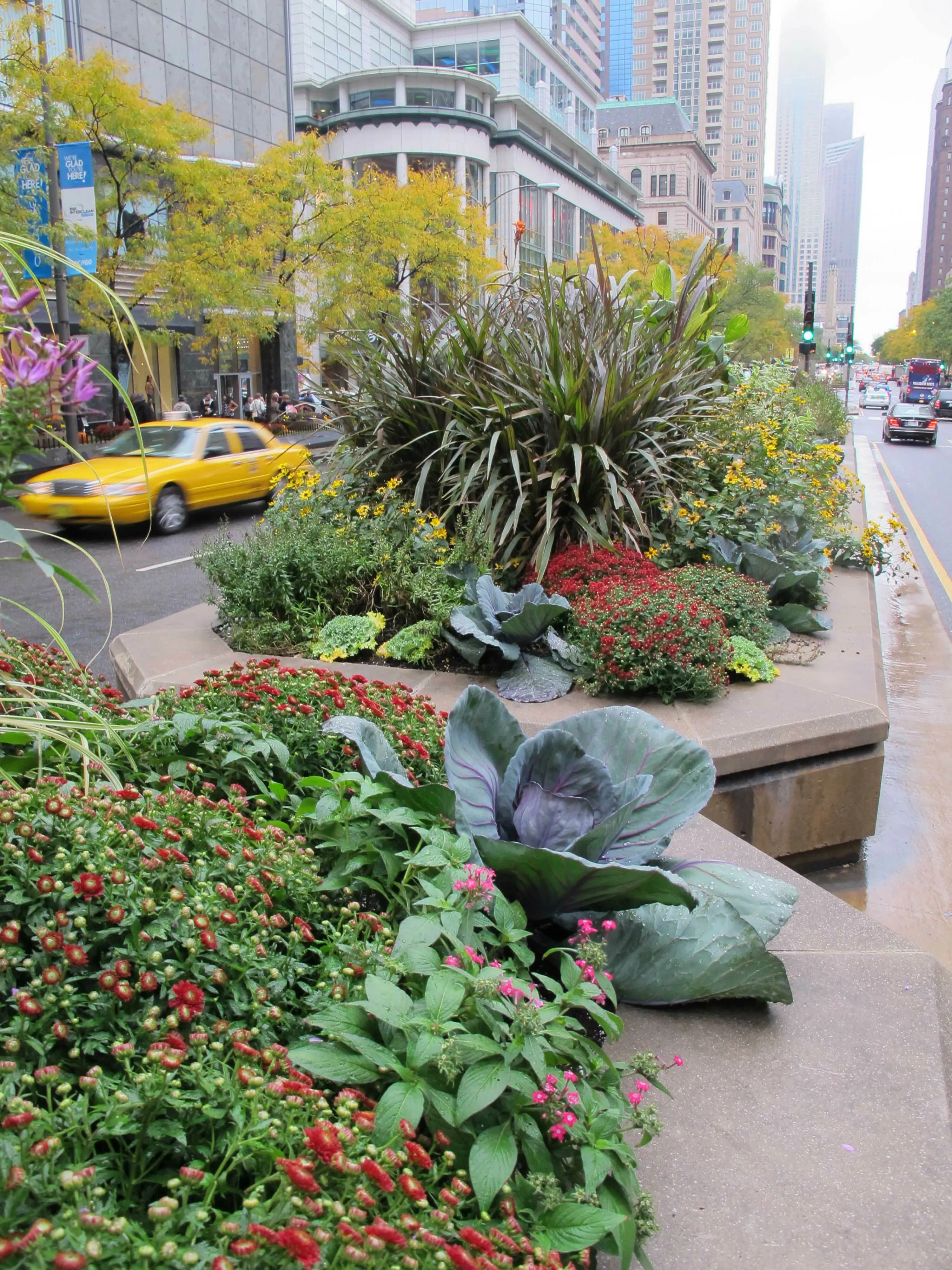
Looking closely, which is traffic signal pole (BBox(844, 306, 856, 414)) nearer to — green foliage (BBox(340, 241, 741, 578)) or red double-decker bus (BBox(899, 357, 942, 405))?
red double-decker bus (BBox(899, 357, 942, 405))

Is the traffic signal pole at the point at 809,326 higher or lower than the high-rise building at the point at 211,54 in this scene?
lower

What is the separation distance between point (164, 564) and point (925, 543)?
418 inches

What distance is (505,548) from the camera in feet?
21.2

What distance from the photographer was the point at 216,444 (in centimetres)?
1677

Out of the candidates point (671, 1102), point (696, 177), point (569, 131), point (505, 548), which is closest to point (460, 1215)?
point (671, 1102)

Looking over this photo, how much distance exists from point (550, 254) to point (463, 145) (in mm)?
16103

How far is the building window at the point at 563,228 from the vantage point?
83000 millimetres

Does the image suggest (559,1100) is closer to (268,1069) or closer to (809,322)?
(268,1069)

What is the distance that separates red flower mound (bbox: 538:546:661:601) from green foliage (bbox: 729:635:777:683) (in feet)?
2.13

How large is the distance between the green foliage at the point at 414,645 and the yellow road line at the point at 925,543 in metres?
7.78

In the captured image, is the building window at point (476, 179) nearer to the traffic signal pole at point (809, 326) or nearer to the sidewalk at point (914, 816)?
the traffic signal pole at point (809, 326)

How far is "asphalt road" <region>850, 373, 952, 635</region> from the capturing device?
12500 millimetres

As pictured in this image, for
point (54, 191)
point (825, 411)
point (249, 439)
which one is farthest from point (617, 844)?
point (825, 411)

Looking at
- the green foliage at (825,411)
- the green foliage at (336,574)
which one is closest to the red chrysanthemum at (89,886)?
the green foliage at (336,574)
